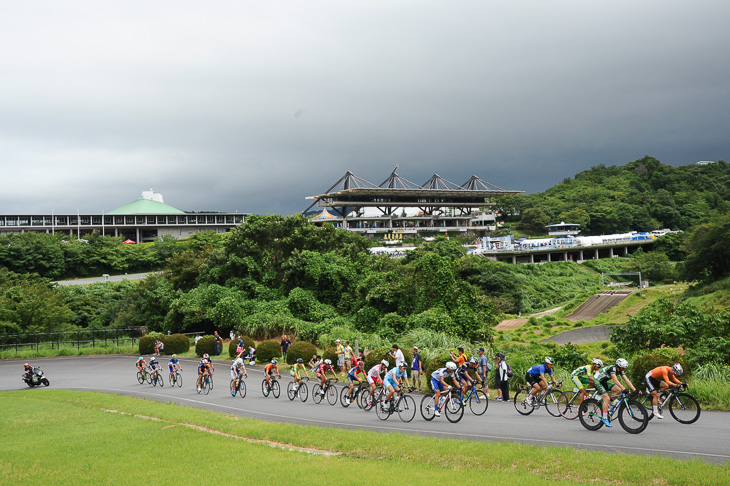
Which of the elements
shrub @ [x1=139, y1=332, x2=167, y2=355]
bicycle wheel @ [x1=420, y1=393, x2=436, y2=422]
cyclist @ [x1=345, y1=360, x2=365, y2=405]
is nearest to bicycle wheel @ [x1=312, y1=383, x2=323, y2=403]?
cyclist @ [x1=345, y1=360, x2=365, y2=405]

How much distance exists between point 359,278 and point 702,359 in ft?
89.9

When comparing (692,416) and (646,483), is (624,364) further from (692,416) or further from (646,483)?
(646,483)

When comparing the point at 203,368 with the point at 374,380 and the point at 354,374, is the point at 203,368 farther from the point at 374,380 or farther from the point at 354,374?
the point at 374,380

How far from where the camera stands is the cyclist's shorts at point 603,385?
14.0 m

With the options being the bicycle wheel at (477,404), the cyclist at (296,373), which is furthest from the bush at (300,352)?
the bicycle wheel at (477,404)

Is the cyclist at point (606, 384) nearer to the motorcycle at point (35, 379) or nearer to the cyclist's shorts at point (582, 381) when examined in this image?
the cyclist's shorts at point (582, 381)

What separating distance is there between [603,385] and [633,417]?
98 centimetres

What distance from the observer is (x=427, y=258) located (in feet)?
119

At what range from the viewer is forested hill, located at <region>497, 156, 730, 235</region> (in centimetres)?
14438

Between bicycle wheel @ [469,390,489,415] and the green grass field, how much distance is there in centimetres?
420

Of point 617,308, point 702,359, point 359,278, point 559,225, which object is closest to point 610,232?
point 559,225

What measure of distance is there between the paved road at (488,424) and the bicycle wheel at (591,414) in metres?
0.22

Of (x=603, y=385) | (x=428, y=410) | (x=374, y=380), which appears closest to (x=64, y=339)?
(x=374, y=380)

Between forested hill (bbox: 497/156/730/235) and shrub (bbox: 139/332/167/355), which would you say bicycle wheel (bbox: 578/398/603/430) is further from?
forested hill (bbox: 497/156/730/235)
